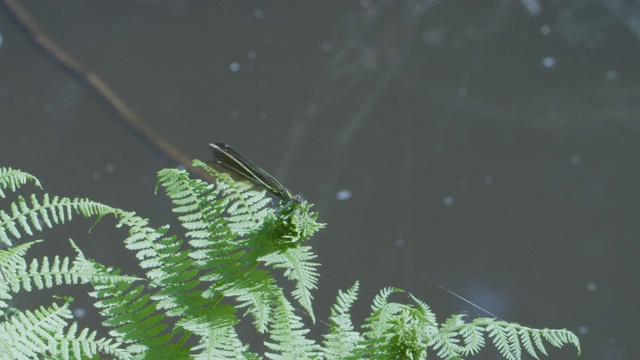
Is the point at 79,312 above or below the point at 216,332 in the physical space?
above

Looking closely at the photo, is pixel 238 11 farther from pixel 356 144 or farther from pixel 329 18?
pixel 356 144

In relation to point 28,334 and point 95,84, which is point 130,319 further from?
point 95,84

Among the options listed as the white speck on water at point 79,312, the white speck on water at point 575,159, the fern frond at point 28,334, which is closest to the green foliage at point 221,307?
the fern frond at point 28,334

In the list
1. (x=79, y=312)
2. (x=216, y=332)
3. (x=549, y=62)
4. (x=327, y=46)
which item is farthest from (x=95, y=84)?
(x=216, y=332)

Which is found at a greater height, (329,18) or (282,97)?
(329,18)

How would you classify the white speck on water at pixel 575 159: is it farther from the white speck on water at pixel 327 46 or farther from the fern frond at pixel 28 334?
the fern frond at pixel 28 334

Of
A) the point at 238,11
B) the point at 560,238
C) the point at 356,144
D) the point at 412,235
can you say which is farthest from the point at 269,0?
the point at 560,238
